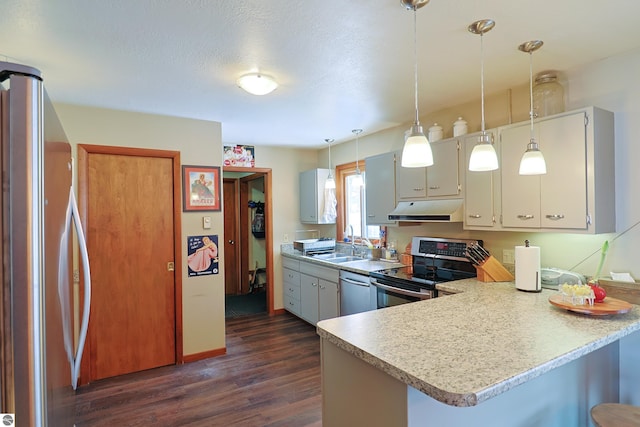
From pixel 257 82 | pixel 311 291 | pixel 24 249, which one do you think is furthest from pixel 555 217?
pixel 311 291

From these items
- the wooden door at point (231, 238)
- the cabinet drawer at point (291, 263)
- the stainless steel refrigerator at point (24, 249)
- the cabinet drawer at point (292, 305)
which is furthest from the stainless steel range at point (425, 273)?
the wooden door at point (231, 238)

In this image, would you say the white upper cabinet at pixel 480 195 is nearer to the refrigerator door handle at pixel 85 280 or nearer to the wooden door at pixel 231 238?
the refrigerator door handle at pixel 85 280

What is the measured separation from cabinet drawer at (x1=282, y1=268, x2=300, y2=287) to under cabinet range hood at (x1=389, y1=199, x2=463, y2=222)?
67.9 inches

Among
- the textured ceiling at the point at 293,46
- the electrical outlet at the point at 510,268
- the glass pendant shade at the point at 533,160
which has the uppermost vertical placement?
the textured ceiling at the point at 293,46

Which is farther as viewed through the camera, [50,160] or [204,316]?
[204,316]

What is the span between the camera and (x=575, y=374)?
1717mm

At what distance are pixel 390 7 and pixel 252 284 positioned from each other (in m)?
5.41

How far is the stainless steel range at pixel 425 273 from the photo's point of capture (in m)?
2.73

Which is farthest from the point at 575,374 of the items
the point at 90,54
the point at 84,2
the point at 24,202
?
the point at 90,54

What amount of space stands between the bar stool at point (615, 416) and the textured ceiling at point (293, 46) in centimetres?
187

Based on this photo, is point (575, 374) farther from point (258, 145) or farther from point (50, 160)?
point (258, 145)

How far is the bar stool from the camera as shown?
4.66ft

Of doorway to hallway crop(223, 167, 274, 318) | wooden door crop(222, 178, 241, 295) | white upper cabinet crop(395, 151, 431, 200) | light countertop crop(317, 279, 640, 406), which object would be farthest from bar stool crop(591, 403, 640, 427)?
wooden door crop(222, 178, 241, 295)

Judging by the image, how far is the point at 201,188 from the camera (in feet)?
11.4
